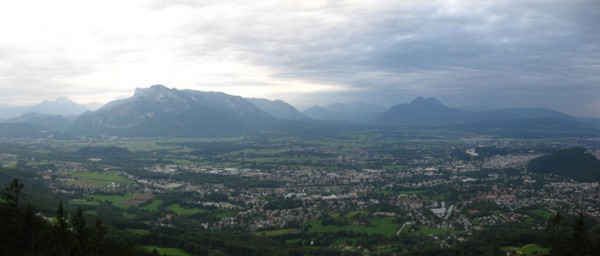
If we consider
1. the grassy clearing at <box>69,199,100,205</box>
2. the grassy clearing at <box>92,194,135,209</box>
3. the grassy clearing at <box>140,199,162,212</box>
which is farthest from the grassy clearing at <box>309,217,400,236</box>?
the grassy clearing at <box>69,199,100,205</box>

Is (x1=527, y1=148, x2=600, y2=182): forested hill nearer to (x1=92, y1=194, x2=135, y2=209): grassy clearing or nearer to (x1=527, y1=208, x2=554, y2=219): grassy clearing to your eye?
(x1=527, y1=208, x2=554, y2=219): grassy clearing

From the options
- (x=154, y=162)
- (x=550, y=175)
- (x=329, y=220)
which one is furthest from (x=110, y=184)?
(x=550, y=175)

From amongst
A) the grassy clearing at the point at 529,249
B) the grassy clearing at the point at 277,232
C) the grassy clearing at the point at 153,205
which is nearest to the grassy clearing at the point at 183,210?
the grassy clearing at the point at 153,205

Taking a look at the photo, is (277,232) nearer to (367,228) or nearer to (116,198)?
(367,228)

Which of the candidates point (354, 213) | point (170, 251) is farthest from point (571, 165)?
point (170, 251)

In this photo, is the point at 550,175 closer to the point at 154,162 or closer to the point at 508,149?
the point at 508,149
